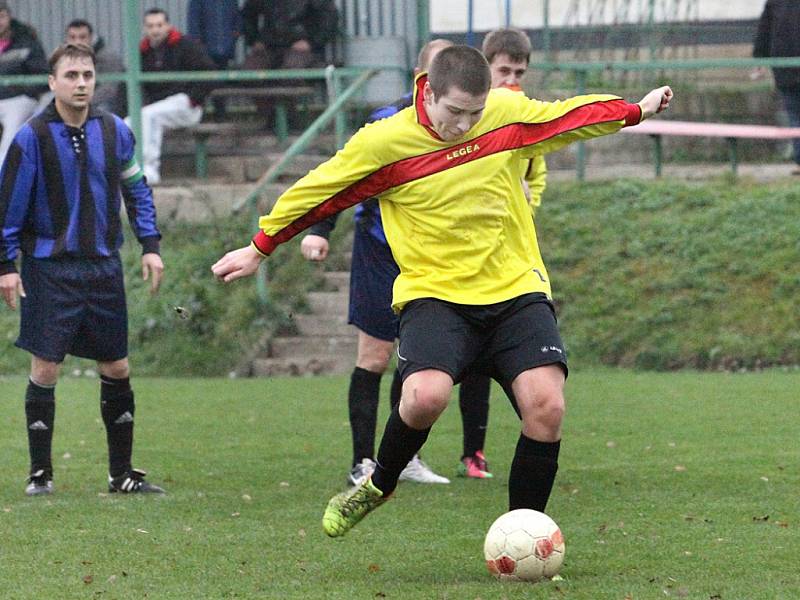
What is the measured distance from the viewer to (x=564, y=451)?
29.3 feet

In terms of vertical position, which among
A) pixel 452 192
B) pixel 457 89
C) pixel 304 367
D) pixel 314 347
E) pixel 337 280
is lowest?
pixel 304 367


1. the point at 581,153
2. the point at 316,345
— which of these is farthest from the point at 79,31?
the point at 581,153

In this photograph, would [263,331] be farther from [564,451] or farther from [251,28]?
[564,451]

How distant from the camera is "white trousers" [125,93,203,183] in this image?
1552cm

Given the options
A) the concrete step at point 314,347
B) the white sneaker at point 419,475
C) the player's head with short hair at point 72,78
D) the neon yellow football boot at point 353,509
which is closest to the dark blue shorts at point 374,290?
the white sneaker at point 419,475

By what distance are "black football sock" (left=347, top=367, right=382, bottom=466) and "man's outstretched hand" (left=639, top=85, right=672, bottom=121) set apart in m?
2.48

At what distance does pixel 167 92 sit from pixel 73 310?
8.34 meters

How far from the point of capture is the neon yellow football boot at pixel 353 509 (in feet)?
19.1

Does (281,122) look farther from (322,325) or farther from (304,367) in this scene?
(304,367)

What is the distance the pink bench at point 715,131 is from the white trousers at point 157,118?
4577mm

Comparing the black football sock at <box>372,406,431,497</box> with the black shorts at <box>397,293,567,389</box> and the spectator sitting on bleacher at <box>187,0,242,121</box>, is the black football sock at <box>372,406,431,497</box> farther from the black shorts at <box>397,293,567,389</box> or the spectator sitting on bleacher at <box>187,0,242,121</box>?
the spectator sitting on bleacher at <box>187,0,242,121</box>

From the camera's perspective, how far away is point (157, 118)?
15531mm

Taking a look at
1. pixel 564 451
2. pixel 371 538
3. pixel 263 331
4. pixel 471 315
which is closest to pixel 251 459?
pixel 564 451

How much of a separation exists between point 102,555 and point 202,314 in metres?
8.09
